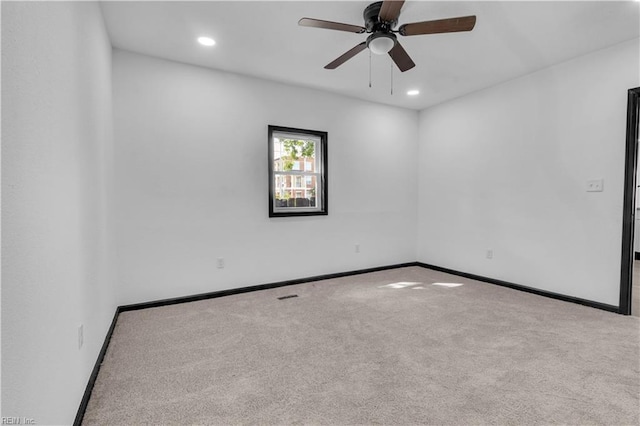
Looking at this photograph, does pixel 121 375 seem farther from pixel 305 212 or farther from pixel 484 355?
pixel 305 212

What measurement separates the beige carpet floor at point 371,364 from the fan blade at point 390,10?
2.37 meters

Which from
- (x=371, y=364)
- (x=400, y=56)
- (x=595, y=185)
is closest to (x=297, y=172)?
(x=400, y=56)

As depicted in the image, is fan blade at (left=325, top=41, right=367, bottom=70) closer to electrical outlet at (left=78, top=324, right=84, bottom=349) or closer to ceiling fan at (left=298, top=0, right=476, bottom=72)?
ceiling fan at (left=298, top=0, right=476, bottom=72)

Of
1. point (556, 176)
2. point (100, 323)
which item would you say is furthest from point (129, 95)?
point (556, 176)

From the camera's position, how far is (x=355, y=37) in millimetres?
2875

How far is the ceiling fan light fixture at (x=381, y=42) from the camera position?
2336 mm

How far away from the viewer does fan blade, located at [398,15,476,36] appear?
2100 mm

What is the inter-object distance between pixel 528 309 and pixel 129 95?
4621 millimetres

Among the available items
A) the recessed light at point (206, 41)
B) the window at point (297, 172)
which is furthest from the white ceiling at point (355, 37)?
the window at point (297, 172)

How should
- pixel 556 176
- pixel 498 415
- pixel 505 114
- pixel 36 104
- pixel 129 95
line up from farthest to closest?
pixel 505 114
pixel 556 176
pixel 129 95
pixel 498 415
pixel 36 104

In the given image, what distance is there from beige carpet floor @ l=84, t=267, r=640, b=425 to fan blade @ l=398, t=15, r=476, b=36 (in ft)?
7.60

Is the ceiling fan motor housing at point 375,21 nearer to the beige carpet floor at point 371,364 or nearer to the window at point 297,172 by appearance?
the window at point 297,172

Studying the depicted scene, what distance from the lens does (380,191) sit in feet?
16.3

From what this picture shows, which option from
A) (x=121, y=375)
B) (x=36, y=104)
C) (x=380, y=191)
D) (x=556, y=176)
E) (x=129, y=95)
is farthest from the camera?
(x=380, y=191)
